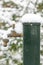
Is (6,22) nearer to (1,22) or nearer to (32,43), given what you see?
(1,22)

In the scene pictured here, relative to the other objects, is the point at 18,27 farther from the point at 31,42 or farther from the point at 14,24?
the point at 31,42

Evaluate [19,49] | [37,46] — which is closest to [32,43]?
[37,46]

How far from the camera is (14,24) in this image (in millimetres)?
2658

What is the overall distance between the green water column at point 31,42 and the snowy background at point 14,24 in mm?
902

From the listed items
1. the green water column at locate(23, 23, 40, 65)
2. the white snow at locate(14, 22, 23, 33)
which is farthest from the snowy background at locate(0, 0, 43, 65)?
the green water column at locate(23, 23, 40, 65)

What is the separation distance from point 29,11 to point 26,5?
100mm

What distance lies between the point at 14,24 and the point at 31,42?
110 centimetres

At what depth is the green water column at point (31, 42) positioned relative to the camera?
1579mm

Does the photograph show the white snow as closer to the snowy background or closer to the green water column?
the snowy background

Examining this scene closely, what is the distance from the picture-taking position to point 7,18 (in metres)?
2.70

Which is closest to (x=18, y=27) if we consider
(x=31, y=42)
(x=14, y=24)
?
(x=14, y=24)

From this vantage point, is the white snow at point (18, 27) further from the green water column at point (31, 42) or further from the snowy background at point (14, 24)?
the green water column at point (31, 42)

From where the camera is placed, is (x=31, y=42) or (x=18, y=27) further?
(x=18, y=27)

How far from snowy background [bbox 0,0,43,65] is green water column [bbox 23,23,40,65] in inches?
35.5
